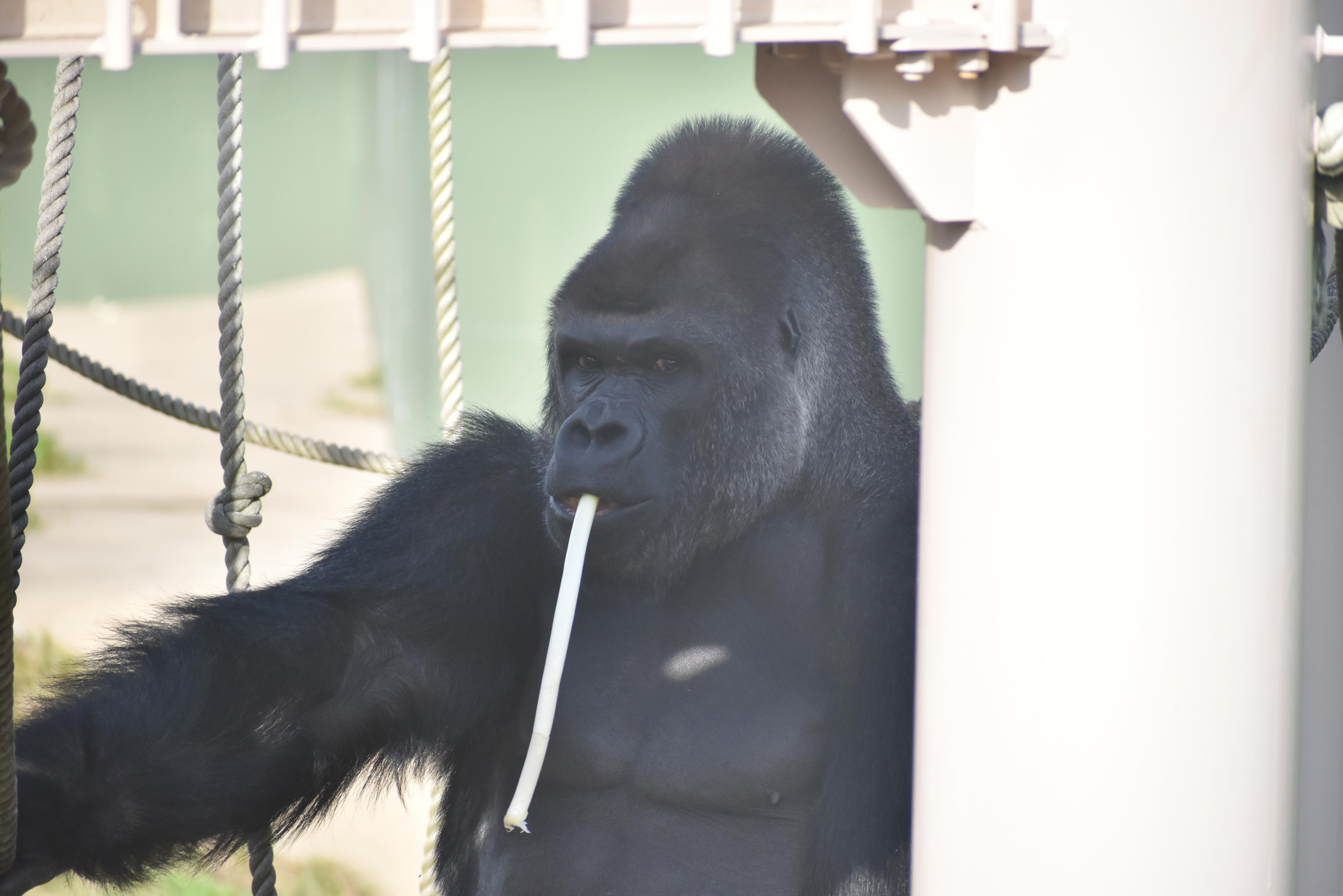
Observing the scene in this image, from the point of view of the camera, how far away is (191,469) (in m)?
14.2

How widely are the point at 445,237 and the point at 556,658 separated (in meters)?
1.50

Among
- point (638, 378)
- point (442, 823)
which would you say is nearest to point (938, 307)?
point (638, 378)

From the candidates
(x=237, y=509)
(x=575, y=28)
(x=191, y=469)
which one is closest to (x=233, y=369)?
(x=237, y=509)

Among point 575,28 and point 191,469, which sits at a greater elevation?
→ point 575,28

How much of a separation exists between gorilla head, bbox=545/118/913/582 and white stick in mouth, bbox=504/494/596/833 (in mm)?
78

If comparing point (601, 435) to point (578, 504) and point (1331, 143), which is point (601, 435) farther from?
point (1331, 143)

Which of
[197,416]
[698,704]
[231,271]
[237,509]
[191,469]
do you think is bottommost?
[191,469]

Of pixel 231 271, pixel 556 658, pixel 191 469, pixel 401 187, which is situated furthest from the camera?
pixel 191 469

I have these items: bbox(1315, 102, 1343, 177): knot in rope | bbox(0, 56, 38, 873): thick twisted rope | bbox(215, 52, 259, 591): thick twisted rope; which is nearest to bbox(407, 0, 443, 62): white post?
bbox(0, 56, 38, 873): thick twisted rope

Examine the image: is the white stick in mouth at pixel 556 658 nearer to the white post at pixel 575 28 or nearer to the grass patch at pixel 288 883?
the white post at pixel 575 28

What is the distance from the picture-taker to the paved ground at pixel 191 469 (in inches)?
356

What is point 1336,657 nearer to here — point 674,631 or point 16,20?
point 674,631

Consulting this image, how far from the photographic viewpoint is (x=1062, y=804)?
132 centimetres

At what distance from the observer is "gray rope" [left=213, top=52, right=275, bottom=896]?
109 inches
